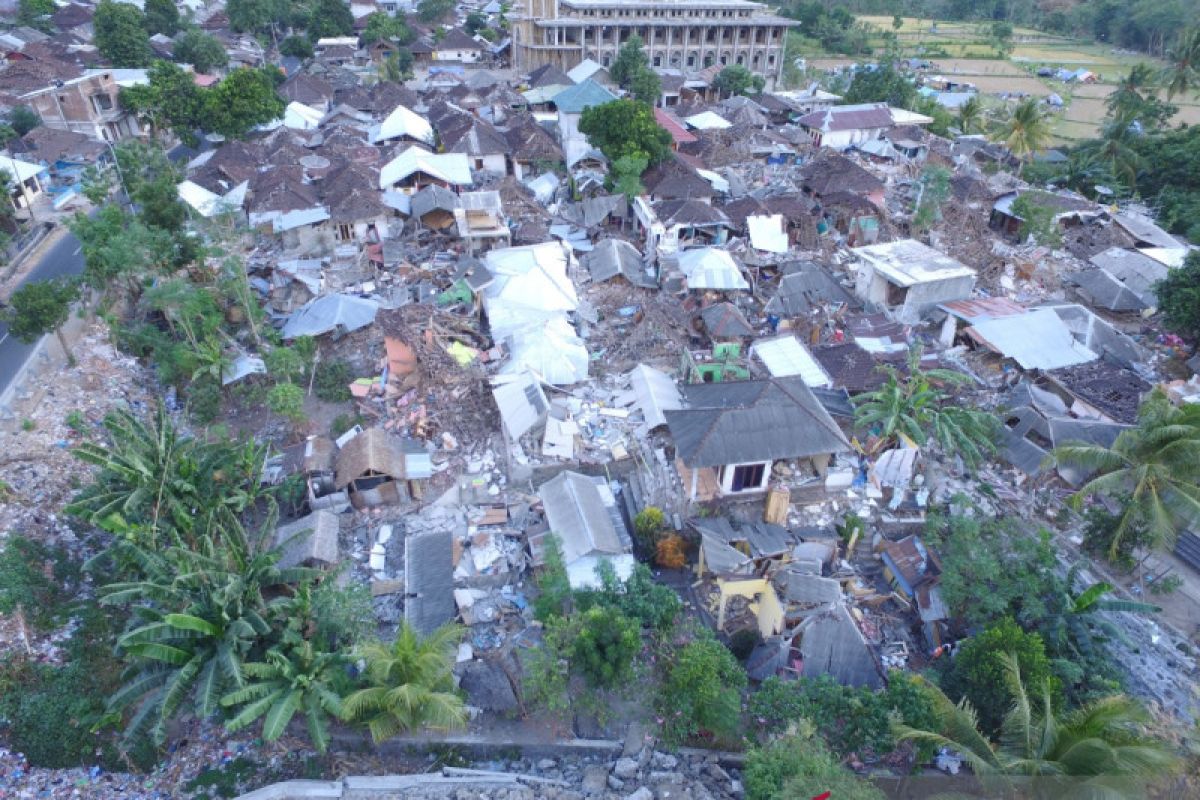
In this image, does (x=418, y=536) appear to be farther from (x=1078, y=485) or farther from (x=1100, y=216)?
(x=1100, y=216)

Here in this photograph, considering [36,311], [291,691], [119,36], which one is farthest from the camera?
[119,36]

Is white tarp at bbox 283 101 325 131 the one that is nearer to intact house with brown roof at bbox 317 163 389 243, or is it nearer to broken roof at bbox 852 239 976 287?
intact house with brown roof at bbox 317 163 389 243

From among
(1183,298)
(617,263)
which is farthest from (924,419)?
(617,263)

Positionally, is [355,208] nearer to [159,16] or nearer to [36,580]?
[36,580]

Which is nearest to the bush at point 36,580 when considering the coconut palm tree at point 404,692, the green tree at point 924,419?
the coconut palm tree at point 404,692

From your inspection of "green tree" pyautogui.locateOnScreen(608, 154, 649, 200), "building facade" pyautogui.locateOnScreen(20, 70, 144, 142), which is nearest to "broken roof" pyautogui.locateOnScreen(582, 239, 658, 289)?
"green tree" pyautogui.locateOnScreen(608, 154, 649, 200)

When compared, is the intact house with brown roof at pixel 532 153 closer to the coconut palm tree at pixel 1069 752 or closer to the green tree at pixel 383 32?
the coconut palm tree at pixel 1069 752
